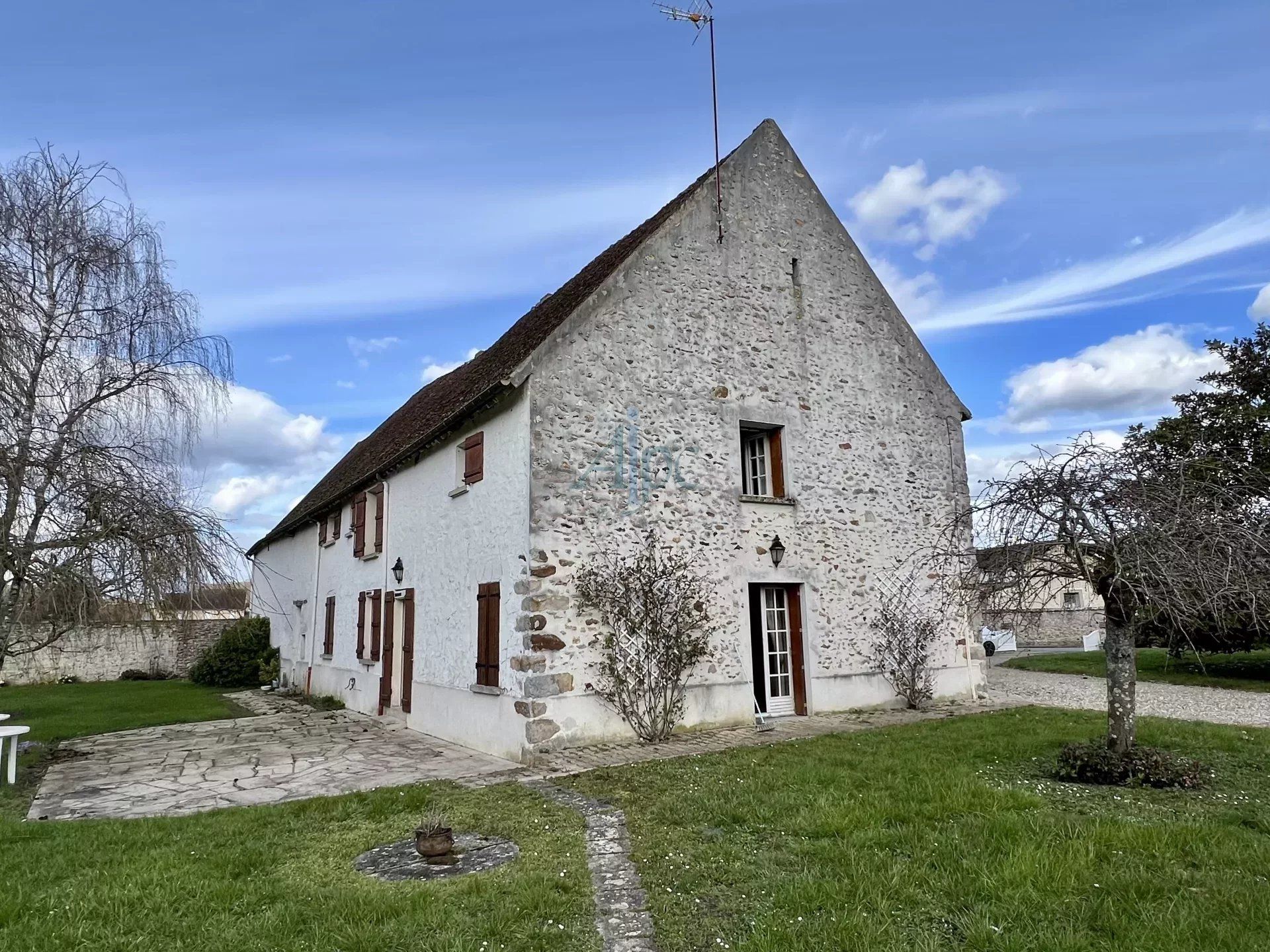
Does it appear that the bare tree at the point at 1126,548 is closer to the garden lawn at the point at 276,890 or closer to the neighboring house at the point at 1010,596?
the neighboring house at the point at 1010,596

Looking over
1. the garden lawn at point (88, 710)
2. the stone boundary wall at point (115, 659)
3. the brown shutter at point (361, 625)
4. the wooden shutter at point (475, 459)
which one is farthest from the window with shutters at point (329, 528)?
the wooden shutter at point (475, 459)

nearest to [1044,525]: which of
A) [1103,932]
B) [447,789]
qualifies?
[1103,932]

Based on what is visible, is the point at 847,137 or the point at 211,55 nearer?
the point at 211,55

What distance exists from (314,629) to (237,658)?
18.9ft

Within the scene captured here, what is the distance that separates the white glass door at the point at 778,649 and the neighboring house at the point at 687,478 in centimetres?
3

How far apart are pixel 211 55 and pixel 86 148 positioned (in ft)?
10.1

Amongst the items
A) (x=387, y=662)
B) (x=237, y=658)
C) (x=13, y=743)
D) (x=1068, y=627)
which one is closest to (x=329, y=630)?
(x=387, y=662)

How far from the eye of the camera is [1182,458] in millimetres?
6660

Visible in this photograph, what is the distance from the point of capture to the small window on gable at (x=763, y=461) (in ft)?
37.7

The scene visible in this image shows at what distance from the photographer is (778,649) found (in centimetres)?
1129

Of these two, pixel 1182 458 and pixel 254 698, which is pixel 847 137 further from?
pixel 254 698

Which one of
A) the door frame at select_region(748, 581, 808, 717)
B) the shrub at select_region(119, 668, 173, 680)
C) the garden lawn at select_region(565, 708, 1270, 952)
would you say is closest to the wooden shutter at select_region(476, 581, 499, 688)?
the garden lawn at select_region(565, 708, 1270, 952)

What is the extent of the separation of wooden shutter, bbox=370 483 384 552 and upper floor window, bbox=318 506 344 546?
2497 millimetres

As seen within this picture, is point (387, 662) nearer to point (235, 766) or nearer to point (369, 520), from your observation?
point (369, 520)
